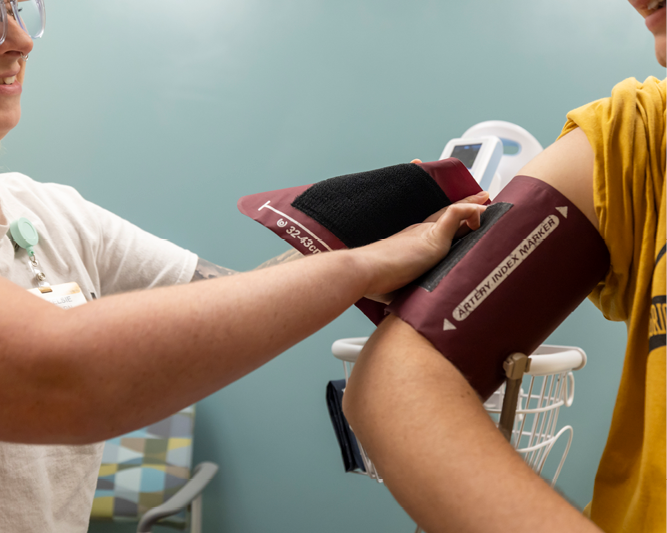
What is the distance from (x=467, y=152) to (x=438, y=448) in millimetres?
827

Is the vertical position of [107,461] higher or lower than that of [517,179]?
lower

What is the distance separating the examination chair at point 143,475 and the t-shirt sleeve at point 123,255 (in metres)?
0.67

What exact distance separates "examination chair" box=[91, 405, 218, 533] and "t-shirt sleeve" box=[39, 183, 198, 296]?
0.67m

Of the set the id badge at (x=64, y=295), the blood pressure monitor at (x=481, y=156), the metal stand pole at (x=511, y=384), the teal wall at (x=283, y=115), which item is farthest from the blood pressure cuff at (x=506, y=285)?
the teal wall at (x=283, y=115)

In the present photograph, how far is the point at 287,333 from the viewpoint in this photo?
20.4 inches

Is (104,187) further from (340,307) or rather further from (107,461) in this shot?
(340,307)

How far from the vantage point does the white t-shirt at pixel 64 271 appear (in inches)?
34.2

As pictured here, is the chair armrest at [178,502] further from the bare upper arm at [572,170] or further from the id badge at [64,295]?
the bare upper arm at [572,170]

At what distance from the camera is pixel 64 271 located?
1.05m

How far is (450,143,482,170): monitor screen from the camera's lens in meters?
1.13

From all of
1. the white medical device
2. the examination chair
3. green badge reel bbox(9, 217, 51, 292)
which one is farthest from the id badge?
the white medical device

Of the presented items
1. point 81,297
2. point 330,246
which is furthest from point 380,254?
point 81,297

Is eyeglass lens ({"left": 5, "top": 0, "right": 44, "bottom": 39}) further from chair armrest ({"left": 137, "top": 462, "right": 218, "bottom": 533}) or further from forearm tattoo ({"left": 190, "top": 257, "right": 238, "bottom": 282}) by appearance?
chair armrest ({"left": 137, "top": 462, "right": 218, "bottom": 533})

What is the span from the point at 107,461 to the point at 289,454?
0.63 metres
